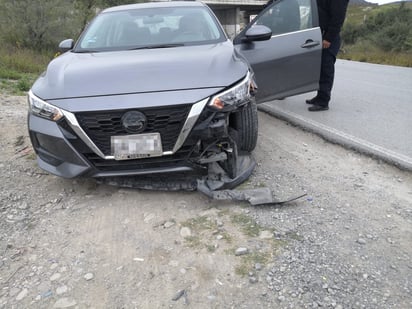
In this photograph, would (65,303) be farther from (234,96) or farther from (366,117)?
(366,117)

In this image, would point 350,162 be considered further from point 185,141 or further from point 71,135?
point 71,135

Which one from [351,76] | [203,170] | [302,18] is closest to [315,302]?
[203,170]

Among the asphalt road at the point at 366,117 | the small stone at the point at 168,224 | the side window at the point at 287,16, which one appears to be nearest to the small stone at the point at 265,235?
the small stone at the point at 168,224

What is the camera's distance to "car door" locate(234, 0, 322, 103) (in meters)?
4.87

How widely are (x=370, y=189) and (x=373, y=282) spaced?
1270 millimetres

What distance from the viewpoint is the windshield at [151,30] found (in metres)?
3.92

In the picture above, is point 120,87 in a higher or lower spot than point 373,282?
higher

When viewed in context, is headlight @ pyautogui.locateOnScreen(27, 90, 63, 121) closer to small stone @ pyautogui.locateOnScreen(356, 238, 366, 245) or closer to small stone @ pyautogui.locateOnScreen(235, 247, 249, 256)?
small stone @ pyautogui.locateOnScreen(235, 247, 249, 256)

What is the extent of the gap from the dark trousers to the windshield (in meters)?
1.95

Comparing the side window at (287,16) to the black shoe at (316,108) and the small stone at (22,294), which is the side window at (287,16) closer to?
the black shoe at (316,108)

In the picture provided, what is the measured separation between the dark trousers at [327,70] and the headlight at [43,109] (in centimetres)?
393

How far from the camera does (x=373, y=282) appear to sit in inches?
85.5

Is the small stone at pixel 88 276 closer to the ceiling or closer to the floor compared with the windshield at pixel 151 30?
closer to the floor

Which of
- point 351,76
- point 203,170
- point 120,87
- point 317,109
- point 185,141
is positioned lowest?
point 351,76
